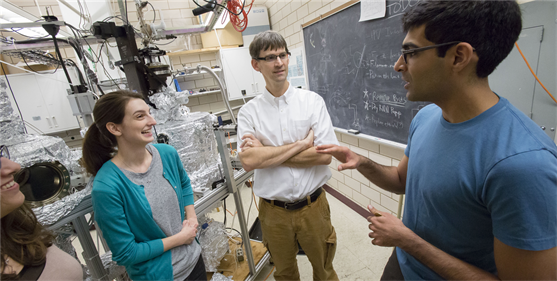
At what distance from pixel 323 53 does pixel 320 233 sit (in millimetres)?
2022

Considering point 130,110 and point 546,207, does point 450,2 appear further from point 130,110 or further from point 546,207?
point 130,110

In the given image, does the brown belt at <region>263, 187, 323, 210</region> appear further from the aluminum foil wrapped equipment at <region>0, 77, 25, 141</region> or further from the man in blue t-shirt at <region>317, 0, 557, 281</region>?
the aluminum foil wrapped equipment at <region>0, 77, 25, 141</region>

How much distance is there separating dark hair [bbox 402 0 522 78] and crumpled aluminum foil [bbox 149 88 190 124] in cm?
137

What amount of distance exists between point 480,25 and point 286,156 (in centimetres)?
88

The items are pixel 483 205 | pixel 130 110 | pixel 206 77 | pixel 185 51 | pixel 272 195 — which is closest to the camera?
pixel 483 205

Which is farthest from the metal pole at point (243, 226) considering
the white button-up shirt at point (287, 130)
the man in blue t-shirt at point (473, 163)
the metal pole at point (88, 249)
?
the man in blue t-shirt at point (473, 163)

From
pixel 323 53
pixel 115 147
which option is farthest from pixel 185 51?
pixel 115 147

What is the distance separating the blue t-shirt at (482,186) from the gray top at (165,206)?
971 millimetres

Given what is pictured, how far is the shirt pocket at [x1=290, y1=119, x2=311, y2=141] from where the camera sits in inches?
51.2

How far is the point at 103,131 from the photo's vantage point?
1.01 metres

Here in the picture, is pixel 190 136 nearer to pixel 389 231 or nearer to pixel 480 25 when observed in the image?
pixel 389 231

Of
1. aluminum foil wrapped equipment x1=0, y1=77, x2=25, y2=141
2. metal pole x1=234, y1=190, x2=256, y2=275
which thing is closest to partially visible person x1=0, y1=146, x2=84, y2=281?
aluminum foil wrapped equipment x1=0, y1=77, x2=25, y2=141

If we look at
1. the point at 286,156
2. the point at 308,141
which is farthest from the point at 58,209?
the point at 308,141

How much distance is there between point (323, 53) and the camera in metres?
2.62
